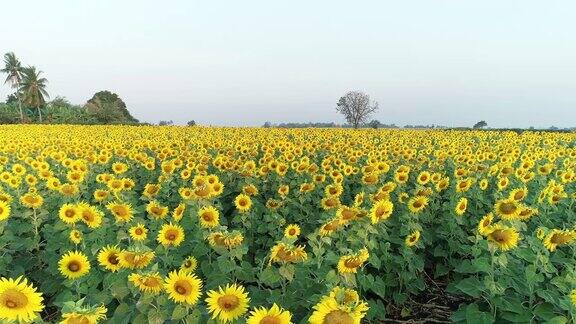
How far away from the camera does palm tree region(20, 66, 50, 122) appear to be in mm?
64375

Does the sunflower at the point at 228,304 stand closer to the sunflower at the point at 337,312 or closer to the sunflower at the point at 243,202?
the sunflower at the point at 337,312

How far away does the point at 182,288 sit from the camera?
106 inches

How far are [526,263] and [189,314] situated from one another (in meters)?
3.35

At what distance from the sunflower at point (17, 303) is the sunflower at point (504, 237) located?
128 inches

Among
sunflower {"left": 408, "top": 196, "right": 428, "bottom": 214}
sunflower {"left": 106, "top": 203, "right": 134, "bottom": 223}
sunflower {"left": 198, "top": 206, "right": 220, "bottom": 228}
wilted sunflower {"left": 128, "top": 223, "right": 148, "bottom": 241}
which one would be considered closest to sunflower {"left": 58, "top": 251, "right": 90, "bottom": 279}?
wilted sunflower {"left": 128, "top": 223, "right": 148, "bottom": 241}

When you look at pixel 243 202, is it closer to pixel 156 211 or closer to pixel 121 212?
pixel 156 211

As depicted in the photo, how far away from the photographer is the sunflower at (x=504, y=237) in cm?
356

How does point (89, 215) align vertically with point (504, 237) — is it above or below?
below

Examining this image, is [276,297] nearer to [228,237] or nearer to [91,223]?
[228,237]

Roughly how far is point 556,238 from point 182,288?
117 inches

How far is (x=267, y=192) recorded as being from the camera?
7957mm

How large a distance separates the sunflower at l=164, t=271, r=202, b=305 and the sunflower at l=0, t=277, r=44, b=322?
0.69 metres

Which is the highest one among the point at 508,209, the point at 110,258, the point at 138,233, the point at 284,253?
the point at 508,209

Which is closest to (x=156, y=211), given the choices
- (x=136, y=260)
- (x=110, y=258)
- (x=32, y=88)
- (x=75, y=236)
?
(x=75, y=236)
